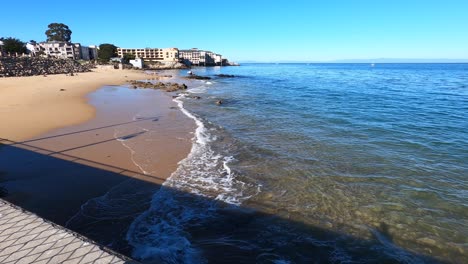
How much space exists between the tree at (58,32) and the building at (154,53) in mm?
29527

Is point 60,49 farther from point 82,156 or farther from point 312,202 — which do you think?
point 312,202

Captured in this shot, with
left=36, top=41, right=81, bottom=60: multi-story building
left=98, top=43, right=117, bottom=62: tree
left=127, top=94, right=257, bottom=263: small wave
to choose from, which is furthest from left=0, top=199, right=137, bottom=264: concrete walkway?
left=98, top=43, right=117, bottom=62: tree

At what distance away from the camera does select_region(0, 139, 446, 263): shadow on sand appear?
547 cm

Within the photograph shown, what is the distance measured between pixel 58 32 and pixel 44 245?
179432 mm

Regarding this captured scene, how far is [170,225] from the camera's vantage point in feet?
21.0

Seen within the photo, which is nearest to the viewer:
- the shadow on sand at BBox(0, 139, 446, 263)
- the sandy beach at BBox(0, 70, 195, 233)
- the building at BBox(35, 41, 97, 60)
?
the shadow on sand at BBox(0, 139, 446, 263)

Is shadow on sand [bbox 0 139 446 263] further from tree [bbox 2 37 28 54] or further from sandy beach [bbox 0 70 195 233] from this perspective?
tree [bbox 2 37 28 54]

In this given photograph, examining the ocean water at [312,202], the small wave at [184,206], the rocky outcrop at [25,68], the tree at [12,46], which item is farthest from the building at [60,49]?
the ocean water at [312,202]

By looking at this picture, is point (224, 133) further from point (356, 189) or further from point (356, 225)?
point (356, 225)

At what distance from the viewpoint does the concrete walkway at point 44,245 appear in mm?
3619

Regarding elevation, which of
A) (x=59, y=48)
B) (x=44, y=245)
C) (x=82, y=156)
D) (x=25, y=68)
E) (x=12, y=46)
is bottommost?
(x=82, y=156)

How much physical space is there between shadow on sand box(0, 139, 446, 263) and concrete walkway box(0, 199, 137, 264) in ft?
5.08

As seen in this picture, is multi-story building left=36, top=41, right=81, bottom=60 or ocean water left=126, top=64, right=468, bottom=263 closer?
ocean water left=126, top=64, right=468, bottom=263

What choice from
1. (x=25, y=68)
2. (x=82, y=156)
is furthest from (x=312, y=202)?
(x=25, y=68)
